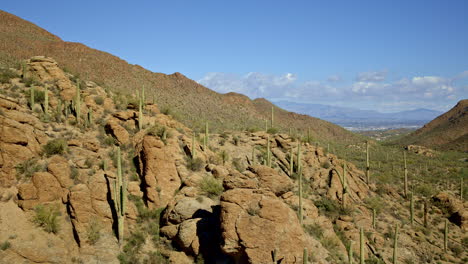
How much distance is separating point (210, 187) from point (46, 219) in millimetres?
7723

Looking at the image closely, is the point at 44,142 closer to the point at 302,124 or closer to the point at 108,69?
the point at 108,69

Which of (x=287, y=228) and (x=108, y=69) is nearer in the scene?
(x=287, y=228)

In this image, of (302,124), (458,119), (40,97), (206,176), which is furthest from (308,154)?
(458,119)

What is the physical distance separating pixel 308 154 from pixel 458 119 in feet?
256

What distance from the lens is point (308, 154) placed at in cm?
2702

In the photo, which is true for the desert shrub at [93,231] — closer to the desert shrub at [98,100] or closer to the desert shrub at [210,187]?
the desert shrub at [210,187]

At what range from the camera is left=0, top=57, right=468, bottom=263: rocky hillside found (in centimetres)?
1361

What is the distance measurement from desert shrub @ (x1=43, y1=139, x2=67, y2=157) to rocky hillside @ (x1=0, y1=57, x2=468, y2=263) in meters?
0.05

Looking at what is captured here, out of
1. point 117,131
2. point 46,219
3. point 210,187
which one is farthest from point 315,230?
point 46,219

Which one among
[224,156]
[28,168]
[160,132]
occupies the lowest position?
[28,168]

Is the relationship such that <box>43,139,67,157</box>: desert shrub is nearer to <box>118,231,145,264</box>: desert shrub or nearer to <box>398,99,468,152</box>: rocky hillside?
<box>118,231,145,264</box>: desert shrub

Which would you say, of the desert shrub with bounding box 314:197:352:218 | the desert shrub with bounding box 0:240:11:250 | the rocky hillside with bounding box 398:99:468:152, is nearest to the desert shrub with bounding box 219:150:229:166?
the desert shrub with bounding box 314:197:352:218

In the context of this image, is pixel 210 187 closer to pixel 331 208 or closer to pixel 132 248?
pixel 132 248

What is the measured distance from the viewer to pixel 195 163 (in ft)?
64.6
